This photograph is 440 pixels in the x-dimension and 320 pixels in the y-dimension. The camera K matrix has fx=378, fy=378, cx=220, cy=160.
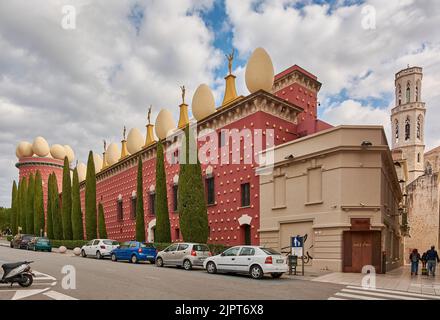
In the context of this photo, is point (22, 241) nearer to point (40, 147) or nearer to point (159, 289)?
point (159, 289)

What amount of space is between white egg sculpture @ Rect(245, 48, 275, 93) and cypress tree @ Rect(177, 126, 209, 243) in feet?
22.8

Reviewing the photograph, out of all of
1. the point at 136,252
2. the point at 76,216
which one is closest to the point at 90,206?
the point at 76,216

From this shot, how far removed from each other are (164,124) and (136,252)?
54.2 ft

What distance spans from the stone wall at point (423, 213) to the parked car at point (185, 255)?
3742 cm

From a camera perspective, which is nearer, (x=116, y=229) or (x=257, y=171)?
(x=257, y=171)

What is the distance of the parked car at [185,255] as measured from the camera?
1995 centimetres

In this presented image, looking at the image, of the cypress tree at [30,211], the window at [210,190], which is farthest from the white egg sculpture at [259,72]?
the cypress tree at [30,211]

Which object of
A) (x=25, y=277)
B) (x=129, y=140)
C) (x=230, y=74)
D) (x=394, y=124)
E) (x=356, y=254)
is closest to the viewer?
(x=25, y=277)

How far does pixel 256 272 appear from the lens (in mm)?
16125

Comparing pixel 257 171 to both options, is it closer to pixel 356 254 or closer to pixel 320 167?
pixel 320 167
